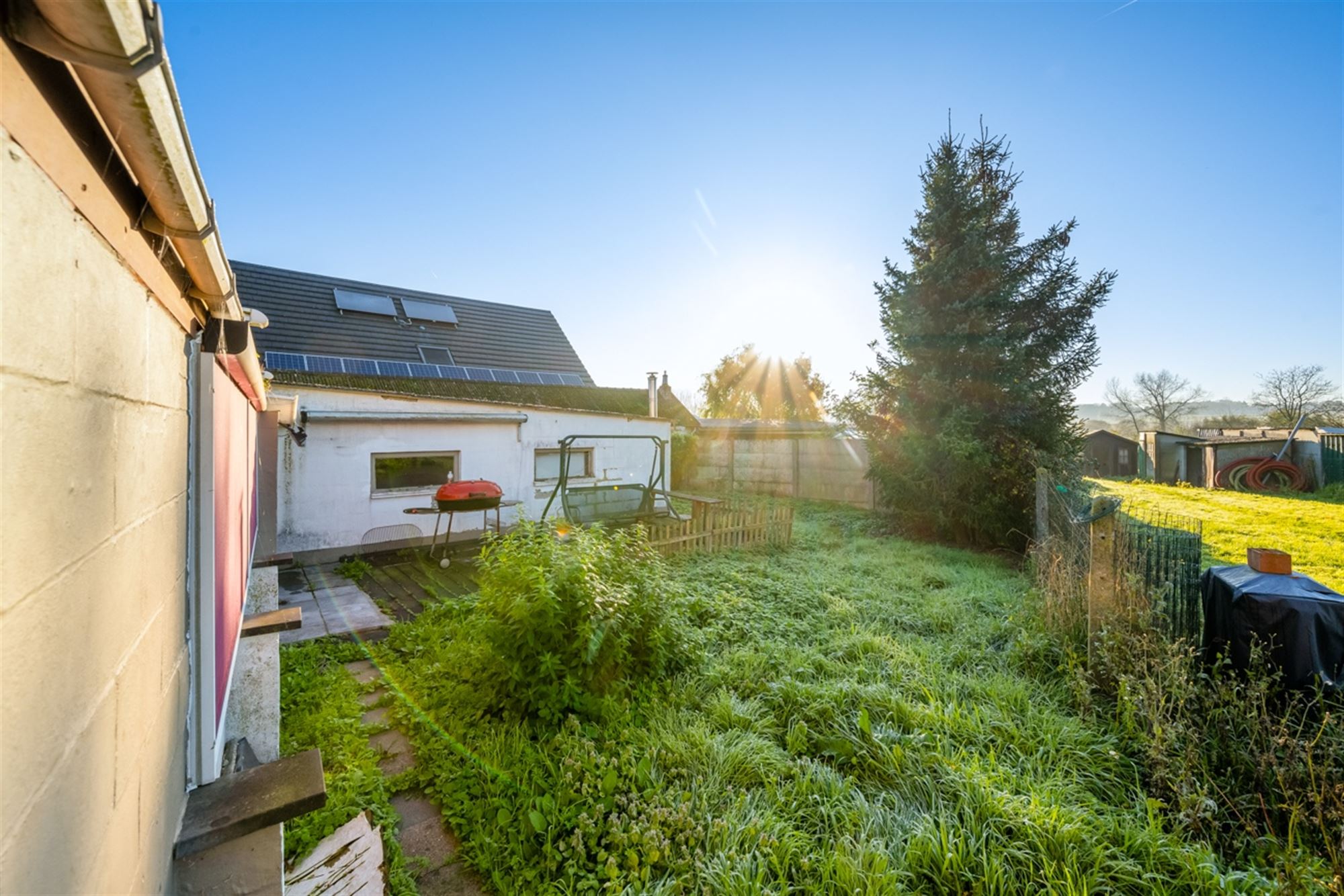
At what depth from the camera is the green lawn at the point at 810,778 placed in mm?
2195

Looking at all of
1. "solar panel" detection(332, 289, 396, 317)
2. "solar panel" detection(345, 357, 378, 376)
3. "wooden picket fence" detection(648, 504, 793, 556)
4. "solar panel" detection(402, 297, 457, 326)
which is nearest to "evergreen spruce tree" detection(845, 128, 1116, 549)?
"wooden picket fence" detection(648, 504, 793, 556)

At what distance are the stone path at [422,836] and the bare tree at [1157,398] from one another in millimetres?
51457

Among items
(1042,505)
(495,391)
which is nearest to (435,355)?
(495,391)

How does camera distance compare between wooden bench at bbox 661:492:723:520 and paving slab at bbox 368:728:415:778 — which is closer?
paving slab at bbox 368:728:415:778

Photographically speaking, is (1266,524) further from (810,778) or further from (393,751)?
(393,751)

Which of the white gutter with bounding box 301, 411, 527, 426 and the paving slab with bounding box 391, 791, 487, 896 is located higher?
the white gutter with bounding box 301, 411, 527, 426

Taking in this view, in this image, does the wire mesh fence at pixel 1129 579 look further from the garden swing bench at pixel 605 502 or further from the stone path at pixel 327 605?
the stone path at pixel 327 605

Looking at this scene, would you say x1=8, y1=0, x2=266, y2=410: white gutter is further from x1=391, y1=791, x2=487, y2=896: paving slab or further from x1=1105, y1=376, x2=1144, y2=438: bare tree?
x1=1105, y1=376, x2=1144, y2=438: bare tree

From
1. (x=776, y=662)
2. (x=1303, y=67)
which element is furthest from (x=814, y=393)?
(x=776, y=662)

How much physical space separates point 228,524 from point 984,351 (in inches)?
386

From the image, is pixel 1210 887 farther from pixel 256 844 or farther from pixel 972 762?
pixel 256 844

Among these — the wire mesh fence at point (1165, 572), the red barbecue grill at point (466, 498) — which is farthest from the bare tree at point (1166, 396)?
the red barbecue grill at point (466, 498)

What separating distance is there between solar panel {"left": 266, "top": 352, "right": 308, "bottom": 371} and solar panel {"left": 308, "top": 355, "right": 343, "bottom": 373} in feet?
0.47

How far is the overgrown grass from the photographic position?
2410 millimetres
